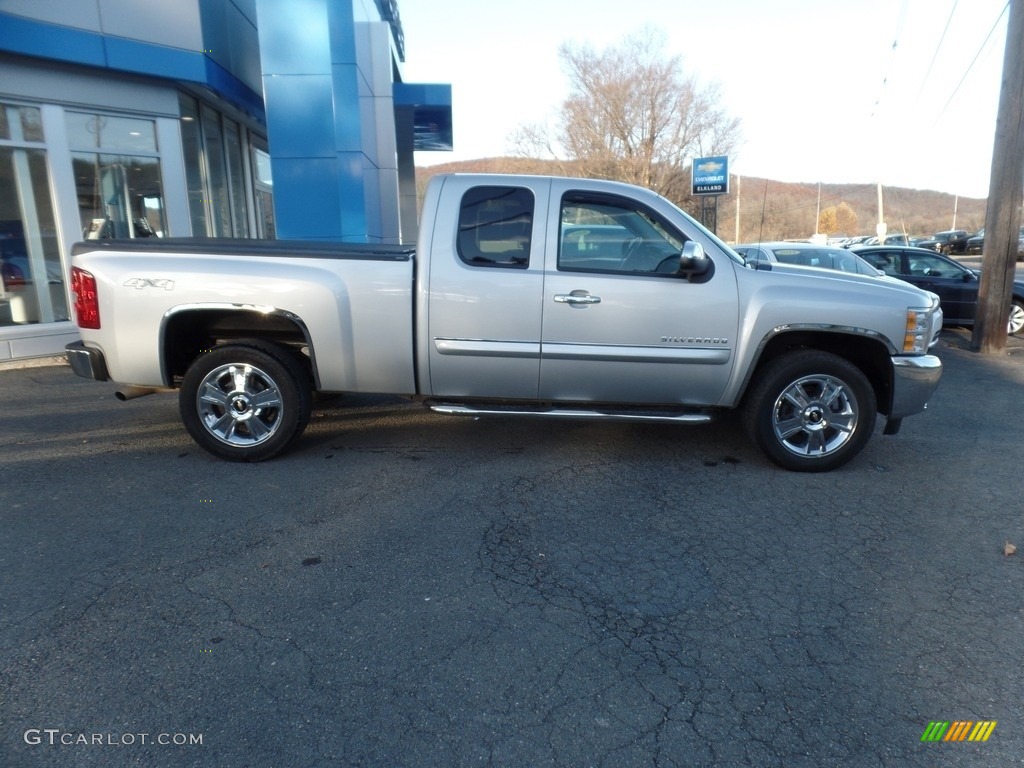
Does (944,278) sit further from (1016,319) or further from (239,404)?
(239,404)

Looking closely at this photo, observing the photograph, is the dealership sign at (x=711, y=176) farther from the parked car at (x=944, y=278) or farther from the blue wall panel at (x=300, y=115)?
the blue wall panel at (x=300, y=115)

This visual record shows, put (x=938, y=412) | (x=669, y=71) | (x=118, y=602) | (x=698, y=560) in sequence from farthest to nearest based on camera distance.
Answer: (x=669, y=71), (x=938, y=412), (x=698, y=560), (x=118, y=602)

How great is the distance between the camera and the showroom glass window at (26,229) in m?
9.10

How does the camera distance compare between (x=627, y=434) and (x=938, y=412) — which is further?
(x=938, y=412)

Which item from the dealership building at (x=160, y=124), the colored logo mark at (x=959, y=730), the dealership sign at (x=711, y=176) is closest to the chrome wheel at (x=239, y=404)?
the colored logo mark at (x=959, y=730)

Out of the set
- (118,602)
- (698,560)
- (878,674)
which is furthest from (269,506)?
(878,674)

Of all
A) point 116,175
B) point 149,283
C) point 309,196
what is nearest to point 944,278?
point 309,196

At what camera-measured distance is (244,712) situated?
2.63m

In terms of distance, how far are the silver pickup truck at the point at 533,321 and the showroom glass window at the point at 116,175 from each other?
5.84 m

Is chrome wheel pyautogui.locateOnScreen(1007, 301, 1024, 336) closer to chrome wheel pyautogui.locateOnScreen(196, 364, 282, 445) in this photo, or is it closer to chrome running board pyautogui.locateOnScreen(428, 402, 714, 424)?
chrome running board pyautogui.locateOnScreen(428, 402, 714, 424)

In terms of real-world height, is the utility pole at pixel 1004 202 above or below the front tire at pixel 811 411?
above

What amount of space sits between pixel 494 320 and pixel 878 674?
310 centimetres

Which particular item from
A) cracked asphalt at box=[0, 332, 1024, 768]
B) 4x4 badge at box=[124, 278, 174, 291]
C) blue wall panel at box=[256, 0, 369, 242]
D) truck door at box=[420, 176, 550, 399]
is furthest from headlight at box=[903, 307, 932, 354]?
blue wall panel at box=[256, 0, 369, 242]

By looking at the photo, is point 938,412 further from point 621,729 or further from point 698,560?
point 621,729
